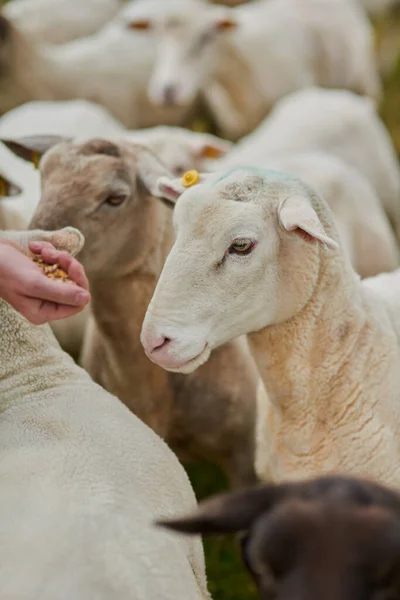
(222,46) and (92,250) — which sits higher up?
(92,250)

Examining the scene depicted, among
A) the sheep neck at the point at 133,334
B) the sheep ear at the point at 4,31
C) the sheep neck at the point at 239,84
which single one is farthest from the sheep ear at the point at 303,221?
the sheep ear at the point at 4,31

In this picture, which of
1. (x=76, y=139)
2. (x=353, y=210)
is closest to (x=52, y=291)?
(x=76, y=139)

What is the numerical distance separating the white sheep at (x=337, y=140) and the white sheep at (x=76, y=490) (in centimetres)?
275

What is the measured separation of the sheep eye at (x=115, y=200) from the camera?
3.52 meters

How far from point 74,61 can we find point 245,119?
4.41ft

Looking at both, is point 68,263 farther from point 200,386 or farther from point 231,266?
point 200,386

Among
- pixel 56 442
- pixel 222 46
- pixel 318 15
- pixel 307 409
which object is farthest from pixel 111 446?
pixel 318 15

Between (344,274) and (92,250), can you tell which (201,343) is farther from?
(92,250)

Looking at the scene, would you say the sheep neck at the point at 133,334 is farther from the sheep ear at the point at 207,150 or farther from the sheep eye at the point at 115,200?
the sheep ear at the point at 207,150

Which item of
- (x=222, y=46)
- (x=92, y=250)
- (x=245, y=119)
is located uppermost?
(x=92, y=250)

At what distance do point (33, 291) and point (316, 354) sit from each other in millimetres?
905

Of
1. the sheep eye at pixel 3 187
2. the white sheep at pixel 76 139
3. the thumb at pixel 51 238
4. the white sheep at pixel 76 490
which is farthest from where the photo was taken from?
the white sheep at pixel 76 139

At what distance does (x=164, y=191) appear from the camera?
327 cm

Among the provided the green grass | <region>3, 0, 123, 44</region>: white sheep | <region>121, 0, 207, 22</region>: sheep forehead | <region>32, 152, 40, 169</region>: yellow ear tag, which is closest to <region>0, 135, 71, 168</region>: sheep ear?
<region>32, 152, 40, 169</region>: yellow ear tag
